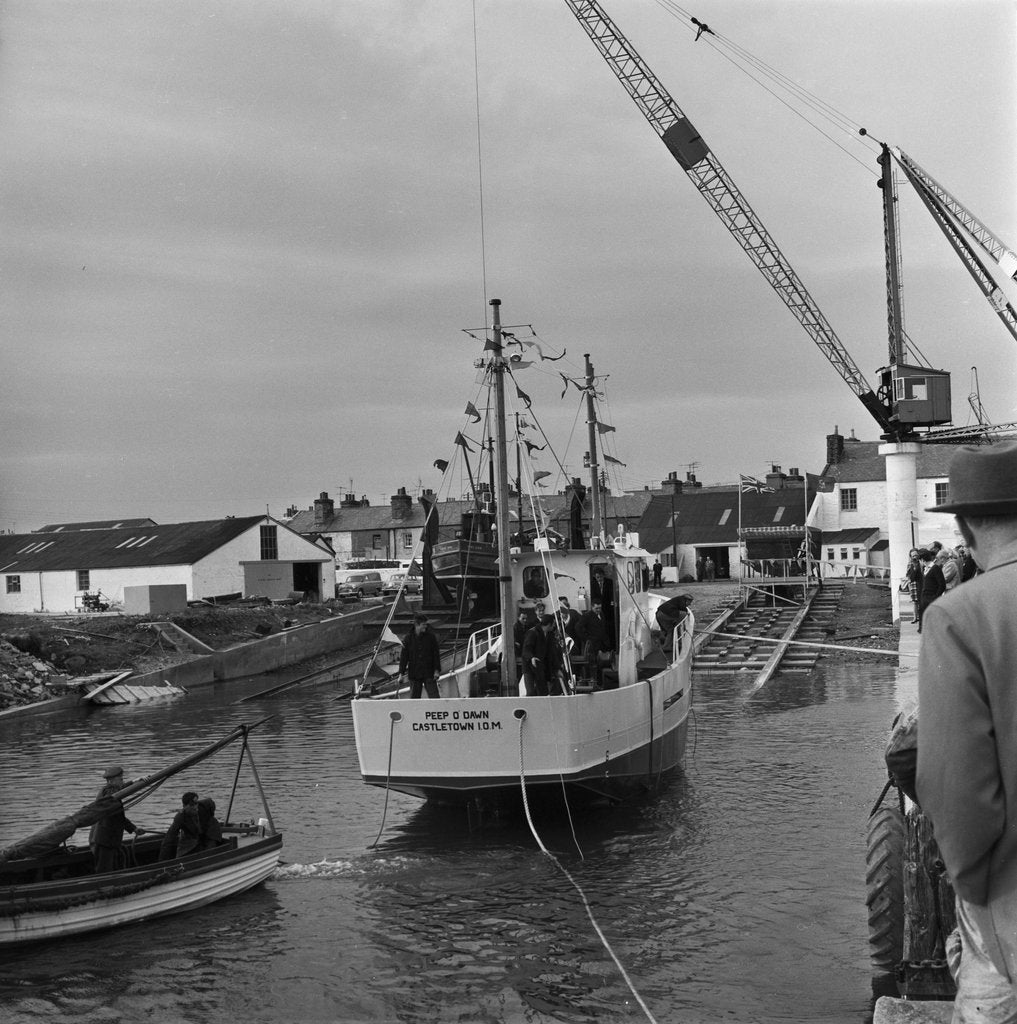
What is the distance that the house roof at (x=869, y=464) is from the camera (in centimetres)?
6838

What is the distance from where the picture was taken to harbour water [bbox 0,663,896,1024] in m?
10.9

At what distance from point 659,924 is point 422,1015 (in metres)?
3.54

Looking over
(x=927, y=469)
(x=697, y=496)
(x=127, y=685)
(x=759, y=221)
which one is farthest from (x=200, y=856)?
(x=697, y=496)

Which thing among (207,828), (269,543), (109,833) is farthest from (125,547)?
(109,833)

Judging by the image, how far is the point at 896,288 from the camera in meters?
43.7

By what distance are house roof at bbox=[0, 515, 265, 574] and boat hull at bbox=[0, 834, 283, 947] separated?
40.9 metres

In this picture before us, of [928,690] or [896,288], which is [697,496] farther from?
[928,690]

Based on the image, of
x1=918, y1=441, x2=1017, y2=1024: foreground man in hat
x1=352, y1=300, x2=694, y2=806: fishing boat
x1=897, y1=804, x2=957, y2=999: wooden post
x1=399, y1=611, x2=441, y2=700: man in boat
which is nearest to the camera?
x1=918, y1=441, x2=1017, y2=1024: foreground man in hat

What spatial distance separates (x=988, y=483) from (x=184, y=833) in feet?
43.2

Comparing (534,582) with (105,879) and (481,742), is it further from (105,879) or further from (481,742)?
(105,879)

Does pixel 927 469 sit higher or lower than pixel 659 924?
higher

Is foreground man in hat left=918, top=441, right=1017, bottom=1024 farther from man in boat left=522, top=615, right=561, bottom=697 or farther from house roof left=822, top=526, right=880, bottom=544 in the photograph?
house roof left=822, top=526, right=880, bottom=544

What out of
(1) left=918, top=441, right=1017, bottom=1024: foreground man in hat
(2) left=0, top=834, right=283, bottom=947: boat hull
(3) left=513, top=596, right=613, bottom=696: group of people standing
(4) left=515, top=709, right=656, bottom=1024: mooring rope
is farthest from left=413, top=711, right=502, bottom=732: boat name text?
(1) left=918, top=441, right=1017, bottom=1024: foreground man in hat

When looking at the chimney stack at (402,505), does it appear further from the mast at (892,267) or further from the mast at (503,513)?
the mast at (503,513)
